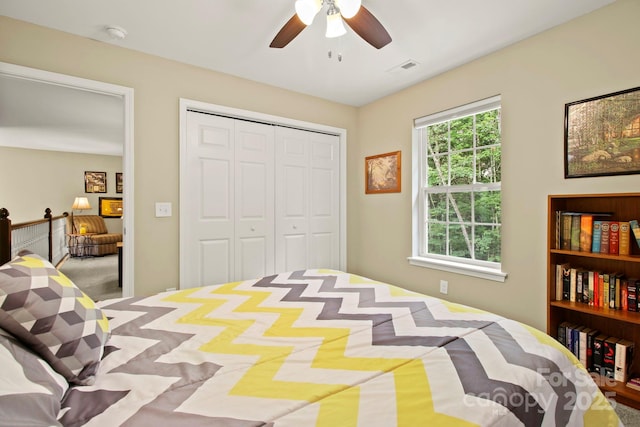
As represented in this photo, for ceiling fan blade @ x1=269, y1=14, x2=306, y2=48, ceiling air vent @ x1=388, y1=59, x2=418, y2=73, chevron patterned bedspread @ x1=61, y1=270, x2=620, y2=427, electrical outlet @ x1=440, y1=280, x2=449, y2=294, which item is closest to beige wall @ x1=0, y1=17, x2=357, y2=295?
chevron patterned bedspread @ x1=61, y1=270, x2=620, y2=427

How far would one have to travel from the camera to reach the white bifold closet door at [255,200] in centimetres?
291

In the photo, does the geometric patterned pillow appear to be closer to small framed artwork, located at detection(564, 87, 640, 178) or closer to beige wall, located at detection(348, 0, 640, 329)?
beige wall, located at detection(348, 0, 640, 329)

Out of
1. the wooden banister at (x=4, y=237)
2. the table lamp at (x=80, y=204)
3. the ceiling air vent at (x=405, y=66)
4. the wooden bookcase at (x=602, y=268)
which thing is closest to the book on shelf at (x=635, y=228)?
the wooden bookcase at (x=602, y=268)

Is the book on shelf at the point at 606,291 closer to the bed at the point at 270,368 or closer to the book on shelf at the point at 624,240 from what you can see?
the book on shelf at the point at 624,240

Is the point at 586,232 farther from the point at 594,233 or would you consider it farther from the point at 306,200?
the point at 306,200

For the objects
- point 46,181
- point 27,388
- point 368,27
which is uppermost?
point 368,27

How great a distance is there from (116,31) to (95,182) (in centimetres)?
563

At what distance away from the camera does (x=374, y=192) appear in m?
3.74

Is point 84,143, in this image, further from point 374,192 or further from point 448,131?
point 448,131

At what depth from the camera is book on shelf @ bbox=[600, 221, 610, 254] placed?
6.28ft

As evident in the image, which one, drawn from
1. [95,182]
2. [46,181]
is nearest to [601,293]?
[95,182]

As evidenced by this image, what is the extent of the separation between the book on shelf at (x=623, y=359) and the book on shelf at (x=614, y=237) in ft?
1.88

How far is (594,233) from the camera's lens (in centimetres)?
196

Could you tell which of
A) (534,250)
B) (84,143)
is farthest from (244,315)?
(84,143)
